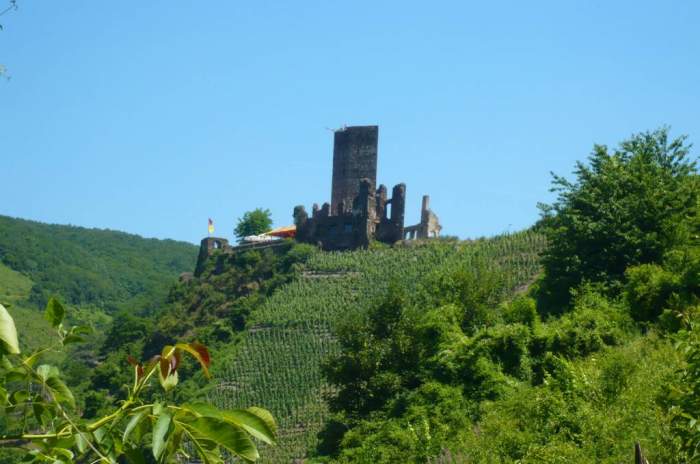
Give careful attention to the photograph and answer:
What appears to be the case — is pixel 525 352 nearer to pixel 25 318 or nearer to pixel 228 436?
pixel 228 436

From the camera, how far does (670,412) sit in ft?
38.1

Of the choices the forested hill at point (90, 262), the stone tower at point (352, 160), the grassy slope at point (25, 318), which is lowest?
the grassy slope at point (25, 318)

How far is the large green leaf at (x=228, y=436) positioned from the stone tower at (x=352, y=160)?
66.4m

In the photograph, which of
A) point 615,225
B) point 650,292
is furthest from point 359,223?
point 650,292

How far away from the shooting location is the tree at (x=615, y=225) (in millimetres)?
29297

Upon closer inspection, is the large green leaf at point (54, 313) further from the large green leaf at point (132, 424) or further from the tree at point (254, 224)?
the tree at point (254, 224)

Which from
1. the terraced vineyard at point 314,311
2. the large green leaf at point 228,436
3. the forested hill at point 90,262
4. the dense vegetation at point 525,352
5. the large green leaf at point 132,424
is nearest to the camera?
the large green leaf at point 228,436

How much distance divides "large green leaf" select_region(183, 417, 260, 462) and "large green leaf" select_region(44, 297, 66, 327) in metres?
0.58

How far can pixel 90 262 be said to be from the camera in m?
125

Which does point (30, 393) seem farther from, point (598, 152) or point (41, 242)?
point (41, 242)

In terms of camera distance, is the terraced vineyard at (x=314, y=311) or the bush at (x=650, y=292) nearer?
the bush at (x=650, y=292)

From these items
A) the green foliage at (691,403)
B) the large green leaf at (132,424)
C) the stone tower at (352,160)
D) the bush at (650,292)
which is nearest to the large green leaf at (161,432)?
the large green leaf at (132,424)

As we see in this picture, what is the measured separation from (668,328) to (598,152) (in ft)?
45.8

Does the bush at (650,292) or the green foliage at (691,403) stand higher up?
the bush at (650,292)
